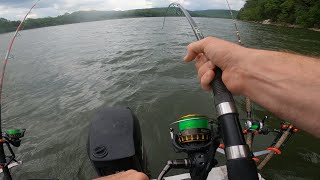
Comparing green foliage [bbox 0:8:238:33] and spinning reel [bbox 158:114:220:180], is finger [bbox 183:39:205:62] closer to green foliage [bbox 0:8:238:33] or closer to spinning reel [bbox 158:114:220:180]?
spinning reel [bbox 158:114:220:180]

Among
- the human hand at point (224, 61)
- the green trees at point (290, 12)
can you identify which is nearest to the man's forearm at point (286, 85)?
the human hand at point (224, 61)

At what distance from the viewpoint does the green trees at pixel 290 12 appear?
39.2m

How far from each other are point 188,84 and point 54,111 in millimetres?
3971

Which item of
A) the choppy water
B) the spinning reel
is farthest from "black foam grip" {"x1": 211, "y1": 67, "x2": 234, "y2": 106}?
the choppy water

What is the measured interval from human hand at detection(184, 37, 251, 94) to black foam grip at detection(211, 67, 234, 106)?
0.03m

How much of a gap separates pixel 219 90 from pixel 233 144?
431 millimetres

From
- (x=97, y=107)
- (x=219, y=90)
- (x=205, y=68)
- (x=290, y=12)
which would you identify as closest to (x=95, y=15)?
(x=97, y=107)

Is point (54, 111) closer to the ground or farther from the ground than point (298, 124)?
closer to the ground

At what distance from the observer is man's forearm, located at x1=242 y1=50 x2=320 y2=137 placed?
1.24 meters

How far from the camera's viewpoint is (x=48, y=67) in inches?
500

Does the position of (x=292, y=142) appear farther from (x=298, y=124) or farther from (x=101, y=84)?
(x=101, y=84)

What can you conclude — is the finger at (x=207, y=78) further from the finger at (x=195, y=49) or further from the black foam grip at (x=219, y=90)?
the finger at (x=195, y=49)

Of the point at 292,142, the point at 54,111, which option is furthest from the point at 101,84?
the point at 292,142

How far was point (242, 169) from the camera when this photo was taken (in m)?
1.16
